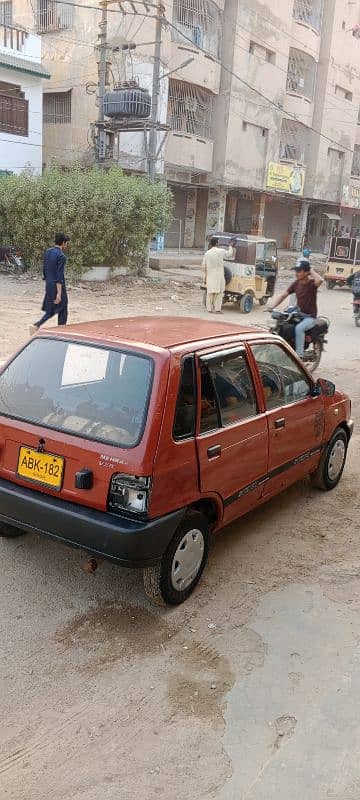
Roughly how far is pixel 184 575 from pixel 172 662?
1.69 feet

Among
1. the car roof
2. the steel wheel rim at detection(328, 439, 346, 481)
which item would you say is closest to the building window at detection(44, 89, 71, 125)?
the steel wheel rim at detection(328, 439, 346, 481)

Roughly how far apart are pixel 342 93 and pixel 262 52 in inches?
375

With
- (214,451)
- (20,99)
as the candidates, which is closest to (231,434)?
(214,451)

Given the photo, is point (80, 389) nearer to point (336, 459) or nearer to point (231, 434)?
point (231, 434)

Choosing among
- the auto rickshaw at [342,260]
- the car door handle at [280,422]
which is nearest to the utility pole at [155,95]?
the auto rickshaw at [342,260]

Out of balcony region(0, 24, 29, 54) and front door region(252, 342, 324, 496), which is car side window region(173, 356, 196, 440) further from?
balcony region(0, 24, 29, 54)

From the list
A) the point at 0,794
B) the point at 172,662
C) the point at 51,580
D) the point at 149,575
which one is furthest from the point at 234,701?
the point at 51,580

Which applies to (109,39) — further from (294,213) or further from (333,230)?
(333,230)

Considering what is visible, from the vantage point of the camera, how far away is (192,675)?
2.97 metres

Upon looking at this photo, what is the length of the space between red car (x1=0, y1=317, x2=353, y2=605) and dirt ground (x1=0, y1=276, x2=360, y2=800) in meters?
0.31

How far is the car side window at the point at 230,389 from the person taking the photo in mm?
3549

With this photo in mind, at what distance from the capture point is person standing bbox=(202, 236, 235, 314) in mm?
14375

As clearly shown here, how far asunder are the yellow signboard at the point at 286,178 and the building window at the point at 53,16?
475 inches

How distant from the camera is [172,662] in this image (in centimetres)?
304
